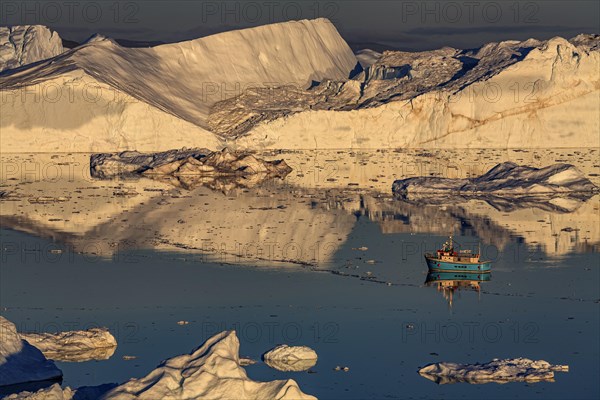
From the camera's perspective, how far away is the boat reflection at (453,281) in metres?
A: 24.8

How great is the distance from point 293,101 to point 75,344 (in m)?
53.9

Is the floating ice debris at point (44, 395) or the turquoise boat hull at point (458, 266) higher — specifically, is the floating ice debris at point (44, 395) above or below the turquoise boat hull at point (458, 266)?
below

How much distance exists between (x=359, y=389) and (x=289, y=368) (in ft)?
4.93

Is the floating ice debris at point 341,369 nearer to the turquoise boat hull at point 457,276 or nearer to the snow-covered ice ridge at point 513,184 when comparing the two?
the turquoise boat hull at point 457,276

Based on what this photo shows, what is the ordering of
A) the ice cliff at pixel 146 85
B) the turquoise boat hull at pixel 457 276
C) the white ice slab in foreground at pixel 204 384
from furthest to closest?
the ice cliff at pixel 146 85 → the turquoise boat hull at pixel 457 276 → the white ice slab in foreground at pixel 204 384

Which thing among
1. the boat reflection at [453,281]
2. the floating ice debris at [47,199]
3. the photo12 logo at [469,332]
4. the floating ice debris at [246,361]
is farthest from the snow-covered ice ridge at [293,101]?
the floating ice debris at [246,361]

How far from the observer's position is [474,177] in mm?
47469

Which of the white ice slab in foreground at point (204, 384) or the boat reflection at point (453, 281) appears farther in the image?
the boat reflection at point (453, 281)

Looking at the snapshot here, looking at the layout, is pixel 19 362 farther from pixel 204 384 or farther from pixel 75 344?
pixel 204 384

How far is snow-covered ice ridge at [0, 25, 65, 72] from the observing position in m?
96.6

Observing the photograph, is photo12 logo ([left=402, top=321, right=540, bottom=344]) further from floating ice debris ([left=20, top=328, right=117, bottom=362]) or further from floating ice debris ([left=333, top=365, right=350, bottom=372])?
floating ice debris ([left=20, top=328, right=117, bottom=362])

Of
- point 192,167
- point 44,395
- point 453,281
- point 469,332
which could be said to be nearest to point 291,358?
point 469,332

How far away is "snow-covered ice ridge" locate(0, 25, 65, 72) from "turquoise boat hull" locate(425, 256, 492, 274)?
73.6 m

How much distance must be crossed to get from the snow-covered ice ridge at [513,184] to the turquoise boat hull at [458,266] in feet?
55.7
